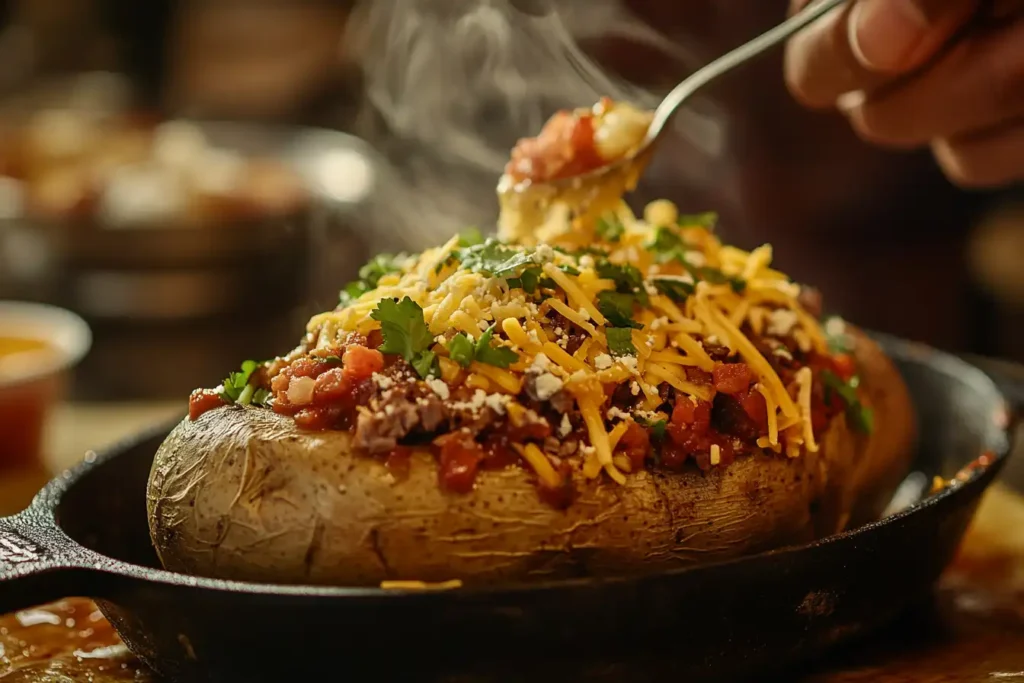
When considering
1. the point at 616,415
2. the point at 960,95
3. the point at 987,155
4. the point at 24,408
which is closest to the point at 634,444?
the point at 616,415

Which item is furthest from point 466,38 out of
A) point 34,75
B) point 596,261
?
point 34,75

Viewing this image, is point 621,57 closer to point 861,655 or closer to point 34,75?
point 861,655

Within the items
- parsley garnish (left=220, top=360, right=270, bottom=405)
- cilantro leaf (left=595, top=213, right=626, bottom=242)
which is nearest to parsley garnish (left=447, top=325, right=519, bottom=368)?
parsley garnish (left=220, top=360, right=270, bottom=405)

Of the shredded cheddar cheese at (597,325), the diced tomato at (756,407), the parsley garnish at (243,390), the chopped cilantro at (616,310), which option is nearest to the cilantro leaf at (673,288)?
the shredded cheddar cheese at (597,325)

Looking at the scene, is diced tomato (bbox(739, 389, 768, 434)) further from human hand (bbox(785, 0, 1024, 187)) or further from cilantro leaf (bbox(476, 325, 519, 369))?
human hand (bbox(785, 0, 1024, 187))

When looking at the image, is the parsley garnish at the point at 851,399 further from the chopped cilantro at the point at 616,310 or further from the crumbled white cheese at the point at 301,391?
the crumbled white cheese at the point at 301,391

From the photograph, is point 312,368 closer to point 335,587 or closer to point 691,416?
point 335,587
